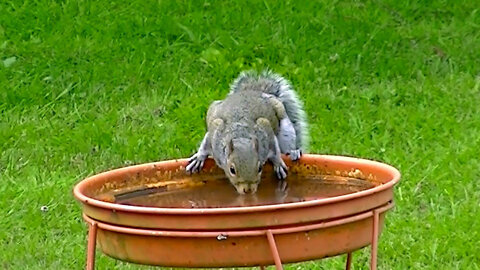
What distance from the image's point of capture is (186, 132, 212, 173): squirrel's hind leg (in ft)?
8.13

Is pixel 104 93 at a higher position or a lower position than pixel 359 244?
lower

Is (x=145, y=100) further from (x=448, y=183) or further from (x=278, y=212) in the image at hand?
(x=278, y=212)

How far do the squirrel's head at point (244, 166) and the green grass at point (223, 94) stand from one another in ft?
3.22

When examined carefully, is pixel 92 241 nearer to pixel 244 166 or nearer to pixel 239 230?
pixel 239 230

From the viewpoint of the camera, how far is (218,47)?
202 inches

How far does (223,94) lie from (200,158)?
2.17 m

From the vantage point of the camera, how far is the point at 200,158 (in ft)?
8.29

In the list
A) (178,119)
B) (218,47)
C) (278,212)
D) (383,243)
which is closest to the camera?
(278,212)

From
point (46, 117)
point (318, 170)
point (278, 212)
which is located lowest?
point (46, 117)

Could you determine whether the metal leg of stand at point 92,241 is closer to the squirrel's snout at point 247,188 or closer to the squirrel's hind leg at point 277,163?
the squirrel's snout at point 247,188

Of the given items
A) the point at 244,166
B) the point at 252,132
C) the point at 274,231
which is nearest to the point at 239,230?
the point at 274,231

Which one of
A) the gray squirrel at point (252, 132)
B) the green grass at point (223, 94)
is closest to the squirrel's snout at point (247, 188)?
the gray squirrel at point (252, 132)

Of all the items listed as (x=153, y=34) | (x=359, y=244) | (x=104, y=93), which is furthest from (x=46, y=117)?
(x=359, y=244)

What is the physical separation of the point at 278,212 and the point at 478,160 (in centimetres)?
238
